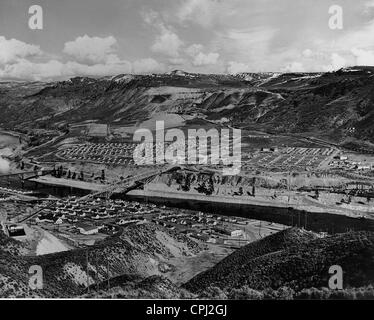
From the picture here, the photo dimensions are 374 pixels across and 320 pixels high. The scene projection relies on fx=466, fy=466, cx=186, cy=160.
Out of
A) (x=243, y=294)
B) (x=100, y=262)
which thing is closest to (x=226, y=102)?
(x=100, y=262)

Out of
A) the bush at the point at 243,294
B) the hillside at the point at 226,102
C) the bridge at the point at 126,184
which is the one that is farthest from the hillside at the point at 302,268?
the hillside at the point at 226,102

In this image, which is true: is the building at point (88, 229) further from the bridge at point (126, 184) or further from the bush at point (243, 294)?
the bush at point (243, 294)

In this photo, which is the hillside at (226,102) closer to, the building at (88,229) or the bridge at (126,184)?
the bridge at (126,184)

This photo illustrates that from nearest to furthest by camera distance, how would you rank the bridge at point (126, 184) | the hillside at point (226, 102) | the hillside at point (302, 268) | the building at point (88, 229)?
1. the hillside at point (302, 268)
2. the building at point (88, 229)
3. the bridge at point (126, 184)
4. the hillside at point (226, 102)

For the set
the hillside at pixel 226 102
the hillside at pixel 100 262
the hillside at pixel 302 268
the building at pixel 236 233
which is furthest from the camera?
the hillside at pixel 226 102

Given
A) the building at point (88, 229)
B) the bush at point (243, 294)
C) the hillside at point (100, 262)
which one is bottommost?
the building at point (88, 229)

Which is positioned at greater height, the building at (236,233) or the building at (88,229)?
the building at (88,229)

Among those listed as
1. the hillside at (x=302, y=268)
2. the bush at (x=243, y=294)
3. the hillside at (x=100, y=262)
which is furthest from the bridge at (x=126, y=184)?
the bush at (x=243, y=294)

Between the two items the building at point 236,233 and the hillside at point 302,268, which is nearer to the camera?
the hillside at point 302,268
